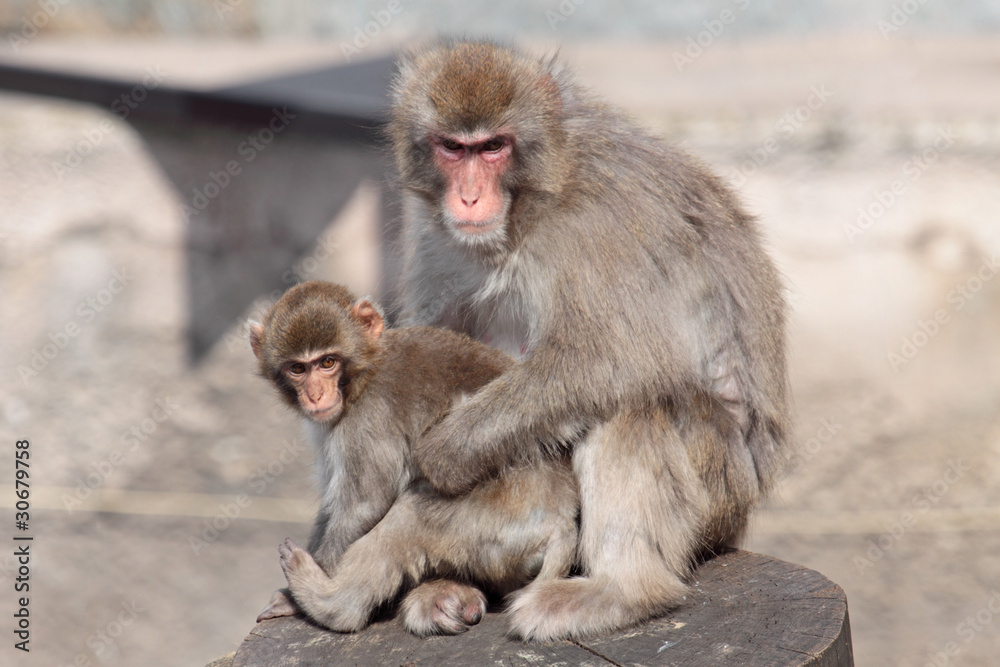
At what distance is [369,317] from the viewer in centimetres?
361

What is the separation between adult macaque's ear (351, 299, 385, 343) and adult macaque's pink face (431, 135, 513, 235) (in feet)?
1.45

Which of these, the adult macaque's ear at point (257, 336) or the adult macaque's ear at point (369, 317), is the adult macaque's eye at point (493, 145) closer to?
the adult macaque's ear at point (369, 317)

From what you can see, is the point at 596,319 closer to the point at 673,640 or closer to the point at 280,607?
the point at 673,640

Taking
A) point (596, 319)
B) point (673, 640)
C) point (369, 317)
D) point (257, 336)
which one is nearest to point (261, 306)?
point (257, 336)

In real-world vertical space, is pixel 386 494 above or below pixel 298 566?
above

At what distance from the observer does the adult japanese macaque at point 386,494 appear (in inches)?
132

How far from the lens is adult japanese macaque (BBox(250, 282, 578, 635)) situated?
3346 millimetres

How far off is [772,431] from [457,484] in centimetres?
130

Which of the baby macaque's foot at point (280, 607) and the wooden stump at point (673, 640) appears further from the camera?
the baby macaque's foot at point (280, 607)

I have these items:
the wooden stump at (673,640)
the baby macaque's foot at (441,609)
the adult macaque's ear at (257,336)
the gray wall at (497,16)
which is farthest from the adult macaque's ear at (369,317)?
the gray wall at (497,16)

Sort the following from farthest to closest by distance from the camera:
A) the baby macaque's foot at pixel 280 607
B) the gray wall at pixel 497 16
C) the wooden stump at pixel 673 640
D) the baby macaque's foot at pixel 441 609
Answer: the gray wall at pixel 497 16, the baby macaque's foot at pixel 280 607, the baby macaque's foot at pixel 441 609, the wooden stump at pixel 673 640

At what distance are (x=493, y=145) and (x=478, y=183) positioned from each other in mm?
146

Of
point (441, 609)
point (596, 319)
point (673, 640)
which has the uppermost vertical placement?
point (596, 319)

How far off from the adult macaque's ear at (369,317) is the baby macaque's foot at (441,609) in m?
0.91
